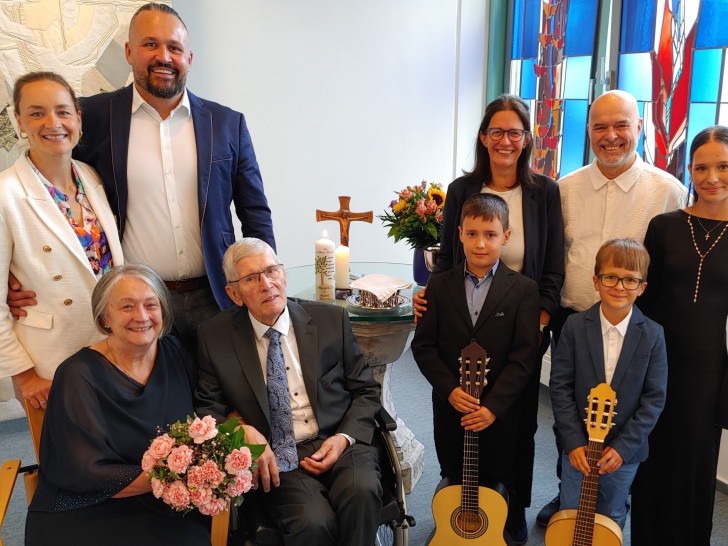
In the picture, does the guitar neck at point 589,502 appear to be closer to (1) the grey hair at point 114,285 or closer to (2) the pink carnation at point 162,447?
(2) the pink carnation at point 162,447

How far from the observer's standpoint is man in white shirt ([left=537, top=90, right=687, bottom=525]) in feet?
7.98

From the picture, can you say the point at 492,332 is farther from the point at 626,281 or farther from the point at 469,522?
the point at 469,522

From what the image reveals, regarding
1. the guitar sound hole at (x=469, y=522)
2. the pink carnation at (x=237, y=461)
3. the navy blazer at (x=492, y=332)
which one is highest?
the navy blazer at (x=492, y=332)

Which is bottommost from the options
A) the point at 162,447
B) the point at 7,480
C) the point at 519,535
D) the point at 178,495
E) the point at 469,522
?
the point at 519,535

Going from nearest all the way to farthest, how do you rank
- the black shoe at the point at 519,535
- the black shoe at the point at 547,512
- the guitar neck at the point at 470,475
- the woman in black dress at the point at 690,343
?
the woman in black dress at the point at 690,343 → the guitar neck at the point at 470,475 → the black shoe at the point at 519,535 → the black shoe at the point at 547,512

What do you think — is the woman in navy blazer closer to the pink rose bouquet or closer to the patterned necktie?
the patterned necktie

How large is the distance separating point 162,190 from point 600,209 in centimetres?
170

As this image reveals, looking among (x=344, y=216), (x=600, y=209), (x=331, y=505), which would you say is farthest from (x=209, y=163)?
(x=600, y=209)

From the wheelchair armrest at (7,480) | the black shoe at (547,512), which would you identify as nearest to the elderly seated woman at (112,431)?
the wheelchair armrest at (7,480)

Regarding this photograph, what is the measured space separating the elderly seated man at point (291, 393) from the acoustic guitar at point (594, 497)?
2.38 ft

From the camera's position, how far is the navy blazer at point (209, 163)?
2.53 m

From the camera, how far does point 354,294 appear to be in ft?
9.63

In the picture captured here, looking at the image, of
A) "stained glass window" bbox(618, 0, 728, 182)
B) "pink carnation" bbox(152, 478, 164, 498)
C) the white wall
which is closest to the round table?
"pink carnation" bbox(152, 478, 164, 498)

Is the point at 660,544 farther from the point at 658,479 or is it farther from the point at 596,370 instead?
the point at 596,370
